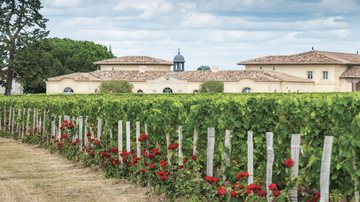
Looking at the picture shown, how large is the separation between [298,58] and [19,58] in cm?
5453

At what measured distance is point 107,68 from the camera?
122312 millimetres

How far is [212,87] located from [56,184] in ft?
268

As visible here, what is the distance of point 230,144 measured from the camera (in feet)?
49.9

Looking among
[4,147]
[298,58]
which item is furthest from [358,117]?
[298,58]

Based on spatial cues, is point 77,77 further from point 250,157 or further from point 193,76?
point 250,157

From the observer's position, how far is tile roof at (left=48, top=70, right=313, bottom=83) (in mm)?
102975

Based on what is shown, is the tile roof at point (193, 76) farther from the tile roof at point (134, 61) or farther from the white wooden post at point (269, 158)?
the white wooden post at point (269, 158)

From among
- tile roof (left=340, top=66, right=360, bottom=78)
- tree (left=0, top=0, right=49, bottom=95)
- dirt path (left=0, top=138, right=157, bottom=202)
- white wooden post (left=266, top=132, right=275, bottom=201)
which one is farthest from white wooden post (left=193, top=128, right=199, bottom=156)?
tile roof (left=340, top=66, right=360, bottom=78)

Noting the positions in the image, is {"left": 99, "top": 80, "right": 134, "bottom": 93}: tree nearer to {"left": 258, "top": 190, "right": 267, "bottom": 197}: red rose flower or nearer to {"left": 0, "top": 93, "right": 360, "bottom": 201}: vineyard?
{"left": 0, "top": 93, "right": 360, "bottom": 201}: vineyard

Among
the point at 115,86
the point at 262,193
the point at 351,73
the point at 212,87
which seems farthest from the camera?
the point at 351,73

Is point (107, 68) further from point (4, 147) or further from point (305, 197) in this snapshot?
point (305, 197)

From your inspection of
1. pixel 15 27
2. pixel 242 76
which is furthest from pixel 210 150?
pixel 242 76

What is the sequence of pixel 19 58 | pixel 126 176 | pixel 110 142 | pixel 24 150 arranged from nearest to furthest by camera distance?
pixel 126 176 < pixel 110 142 < pixel 24 150 < pixel 19 58

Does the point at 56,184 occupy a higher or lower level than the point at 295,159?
lower
